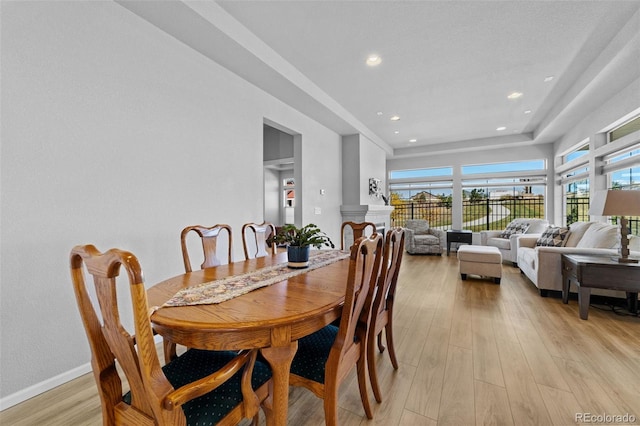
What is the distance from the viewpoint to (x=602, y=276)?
2691mm

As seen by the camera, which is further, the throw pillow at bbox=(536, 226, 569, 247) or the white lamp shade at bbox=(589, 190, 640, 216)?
the throw pillow at bbox=(536, 226, 569, 247)

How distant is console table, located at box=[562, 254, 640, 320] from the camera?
2602 mm

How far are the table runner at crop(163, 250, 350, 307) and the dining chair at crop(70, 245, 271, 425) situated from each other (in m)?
0.26

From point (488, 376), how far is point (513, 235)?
14.0 ft

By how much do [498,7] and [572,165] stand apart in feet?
14.3

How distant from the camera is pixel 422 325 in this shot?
8.75ft

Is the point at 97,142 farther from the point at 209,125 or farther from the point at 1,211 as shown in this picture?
the point at 209,125

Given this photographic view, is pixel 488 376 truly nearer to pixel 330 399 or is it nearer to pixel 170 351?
pixel 330 399

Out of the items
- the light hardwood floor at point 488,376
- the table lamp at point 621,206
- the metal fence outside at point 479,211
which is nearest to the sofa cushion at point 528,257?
the light hardwood floor at point 488,376

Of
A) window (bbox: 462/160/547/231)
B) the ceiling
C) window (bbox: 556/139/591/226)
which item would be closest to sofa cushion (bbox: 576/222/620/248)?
window (bbox: 556/139/591/226)

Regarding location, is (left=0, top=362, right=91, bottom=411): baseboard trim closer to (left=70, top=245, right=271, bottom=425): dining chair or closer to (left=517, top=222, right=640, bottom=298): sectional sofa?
(left=70, top=245, right=271, bottom=425): dining chair

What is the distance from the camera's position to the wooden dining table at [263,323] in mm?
1006

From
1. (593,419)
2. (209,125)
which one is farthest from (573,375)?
(209,125)

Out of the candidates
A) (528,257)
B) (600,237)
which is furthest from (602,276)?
(528,257)
